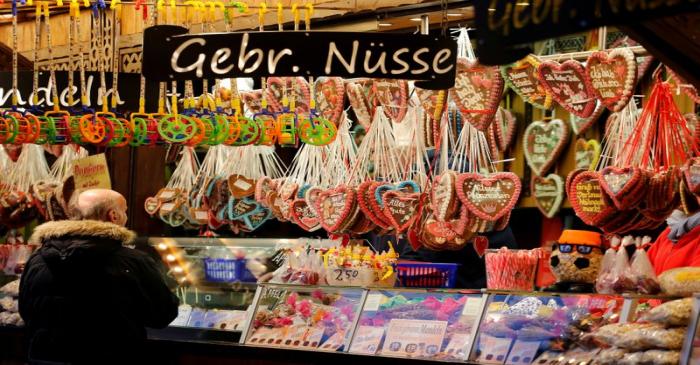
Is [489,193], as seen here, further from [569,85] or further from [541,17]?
[541,17]

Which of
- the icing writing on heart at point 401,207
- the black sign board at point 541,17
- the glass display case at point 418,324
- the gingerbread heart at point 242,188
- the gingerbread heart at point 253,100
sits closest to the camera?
the black sign board at point 541,17

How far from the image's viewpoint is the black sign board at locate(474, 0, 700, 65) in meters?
2.89

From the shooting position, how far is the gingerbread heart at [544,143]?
770 cm

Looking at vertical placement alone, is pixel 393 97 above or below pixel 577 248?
above

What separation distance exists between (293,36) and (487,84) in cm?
132

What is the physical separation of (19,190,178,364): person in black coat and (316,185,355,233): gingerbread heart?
1.36m

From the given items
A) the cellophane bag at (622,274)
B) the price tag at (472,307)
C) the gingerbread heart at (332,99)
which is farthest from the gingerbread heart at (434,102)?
the cellophane bag at (622,274)

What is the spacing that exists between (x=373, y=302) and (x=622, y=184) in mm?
1360

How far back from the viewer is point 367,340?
19.3 ft

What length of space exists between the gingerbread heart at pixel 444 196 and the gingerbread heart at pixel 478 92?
1.08 ft

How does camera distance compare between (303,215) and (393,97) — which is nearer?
(393,97)

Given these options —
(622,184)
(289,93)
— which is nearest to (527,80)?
(622,184)

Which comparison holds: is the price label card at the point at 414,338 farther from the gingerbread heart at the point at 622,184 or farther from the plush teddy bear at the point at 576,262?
the gingerbread heart at the point at 622,184

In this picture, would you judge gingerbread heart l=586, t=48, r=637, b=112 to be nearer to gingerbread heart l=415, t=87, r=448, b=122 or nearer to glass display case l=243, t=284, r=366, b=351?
gingerbread heart l=415, t=87, r=448, b=122
